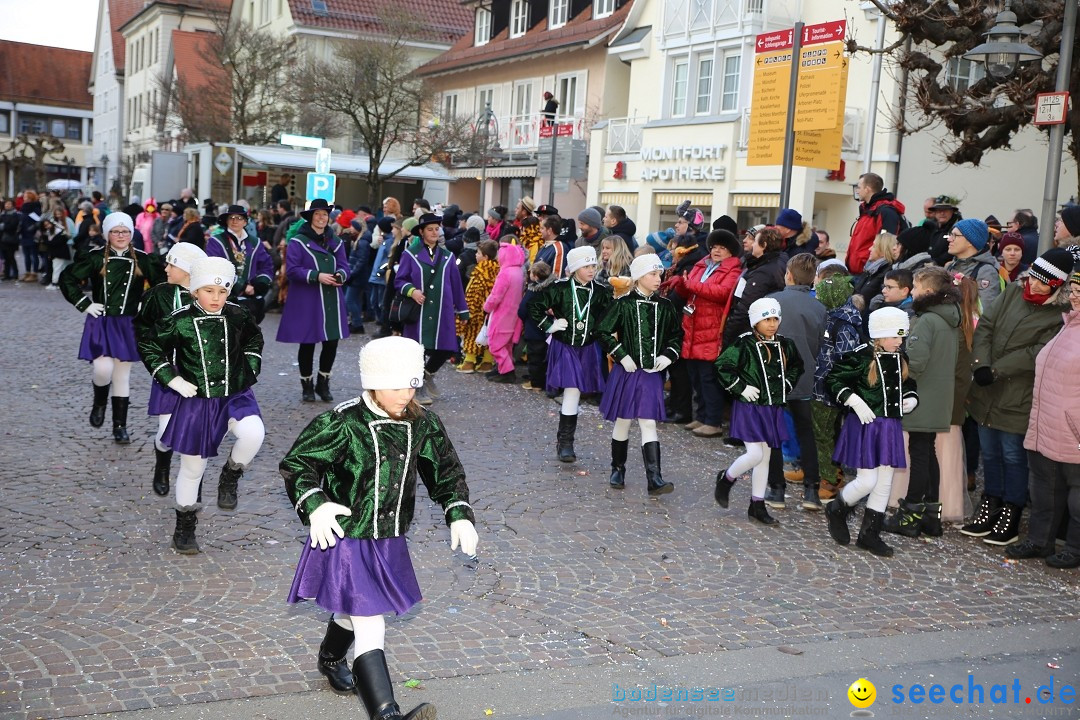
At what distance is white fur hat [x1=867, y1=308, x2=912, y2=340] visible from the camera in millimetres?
7602

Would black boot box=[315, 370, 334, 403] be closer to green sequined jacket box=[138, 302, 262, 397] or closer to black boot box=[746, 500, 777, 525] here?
green sequined jacket box=[138, 302, 262, 397]

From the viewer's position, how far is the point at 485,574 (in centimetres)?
665

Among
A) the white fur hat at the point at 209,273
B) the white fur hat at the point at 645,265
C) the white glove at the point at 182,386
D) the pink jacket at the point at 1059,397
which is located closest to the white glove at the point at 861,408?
the pink jacket at the point at 1059,397

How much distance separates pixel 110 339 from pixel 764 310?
530 centimetres

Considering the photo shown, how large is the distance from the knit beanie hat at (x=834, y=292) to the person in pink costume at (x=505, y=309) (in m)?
5.11

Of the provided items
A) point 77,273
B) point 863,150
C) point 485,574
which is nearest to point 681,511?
point 485,574

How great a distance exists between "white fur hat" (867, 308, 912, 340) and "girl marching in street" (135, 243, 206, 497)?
4338mm

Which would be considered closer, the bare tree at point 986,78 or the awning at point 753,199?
the bare tree at point 986,78

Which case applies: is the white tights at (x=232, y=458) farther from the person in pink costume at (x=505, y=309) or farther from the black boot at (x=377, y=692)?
the person in pink costume at (x=505, y=309)

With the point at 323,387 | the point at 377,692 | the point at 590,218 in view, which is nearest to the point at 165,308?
the point at 323,387

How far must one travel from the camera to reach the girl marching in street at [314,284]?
11.7 m

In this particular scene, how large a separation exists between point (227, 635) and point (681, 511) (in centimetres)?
384

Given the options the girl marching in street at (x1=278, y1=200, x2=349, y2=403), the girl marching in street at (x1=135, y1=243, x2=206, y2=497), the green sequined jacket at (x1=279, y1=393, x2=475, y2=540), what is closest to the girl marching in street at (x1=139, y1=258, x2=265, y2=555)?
the girl marching in street at (x1=135, y1=243, x2=206, y2=497)

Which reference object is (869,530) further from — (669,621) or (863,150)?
(863,150)
